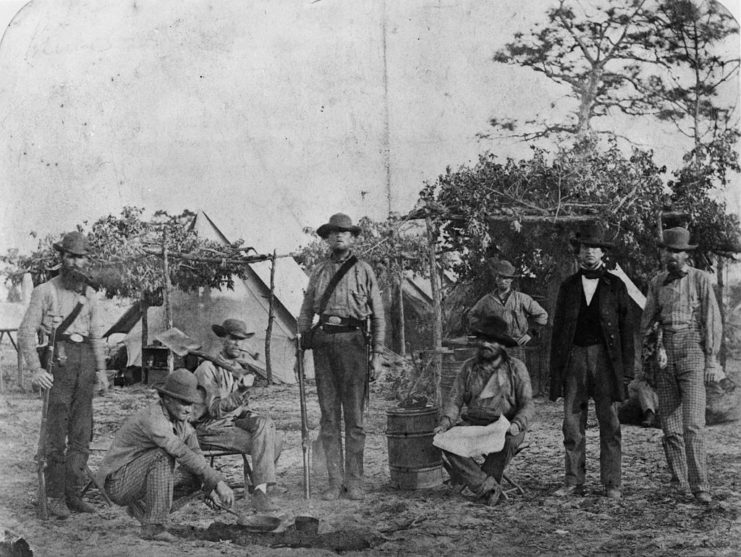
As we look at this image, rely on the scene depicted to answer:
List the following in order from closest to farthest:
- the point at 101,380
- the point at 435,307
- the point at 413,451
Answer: the point at 101,380 → the point at 413,451 → the point at 435,307

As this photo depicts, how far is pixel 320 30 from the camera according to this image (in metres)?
5.52

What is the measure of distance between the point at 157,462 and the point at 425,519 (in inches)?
65.3

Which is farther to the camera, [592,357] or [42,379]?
[592,357]

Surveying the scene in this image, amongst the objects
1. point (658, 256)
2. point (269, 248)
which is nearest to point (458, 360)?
point (658, 256)

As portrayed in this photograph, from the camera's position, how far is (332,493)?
506 centimetres

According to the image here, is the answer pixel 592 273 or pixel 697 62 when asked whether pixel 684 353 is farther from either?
pixel 697 62

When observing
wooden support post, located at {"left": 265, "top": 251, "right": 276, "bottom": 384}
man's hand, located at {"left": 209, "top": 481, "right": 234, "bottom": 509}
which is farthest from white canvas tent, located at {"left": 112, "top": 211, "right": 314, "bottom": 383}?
man's hand, located at {"left": 209, "top": 481, "right": 234, "bottom": 509}

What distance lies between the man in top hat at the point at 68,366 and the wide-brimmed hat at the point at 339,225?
5.28ft

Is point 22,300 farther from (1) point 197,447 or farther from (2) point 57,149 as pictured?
(1) point 197,447

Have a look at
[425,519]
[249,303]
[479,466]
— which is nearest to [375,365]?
[479,466]

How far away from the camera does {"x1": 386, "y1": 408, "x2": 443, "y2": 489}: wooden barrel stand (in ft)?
16.9

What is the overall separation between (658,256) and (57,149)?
5.28m

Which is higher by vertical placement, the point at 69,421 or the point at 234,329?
the point at 234,329

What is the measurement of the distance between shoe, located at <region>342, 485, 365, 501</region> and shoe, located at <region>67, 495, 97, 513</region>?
1.63 metres
